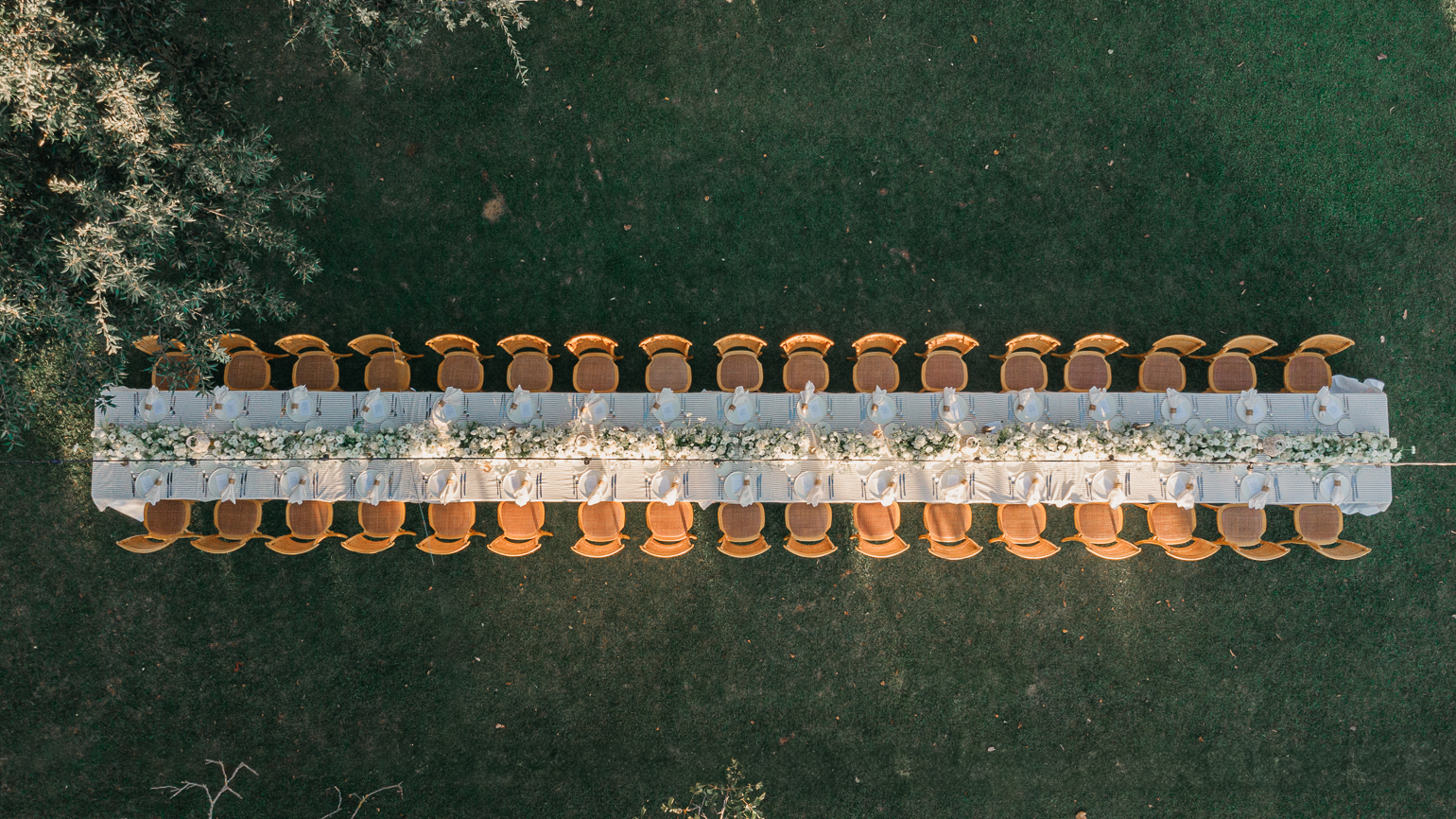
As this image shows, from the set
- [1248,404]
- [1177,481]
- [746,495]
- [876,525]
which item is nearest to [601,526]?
[746,495]

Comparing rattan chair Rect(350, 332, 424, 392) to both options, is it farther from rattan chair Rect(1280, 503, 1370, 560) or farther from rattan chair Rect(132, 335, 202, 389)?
rattan chair Rect(1280, 503, 1370, 560)

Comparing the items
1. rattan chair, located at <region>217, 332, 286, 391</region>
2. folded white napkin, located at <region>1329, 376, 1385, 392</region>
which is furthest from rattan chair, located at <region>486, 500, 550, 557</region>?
folded white napkin, located at <region>1329, 376, 1385, 392</region>

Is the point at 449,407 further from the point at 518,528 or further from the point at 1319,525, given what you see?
the point at 1319,525

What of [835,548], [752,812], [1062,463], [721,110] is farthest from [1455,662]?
[721,110]

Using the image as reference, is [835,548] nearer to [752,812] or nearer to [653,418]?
[653,418]

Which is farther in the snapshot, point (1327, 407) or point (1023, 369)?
point (1023, 369)
